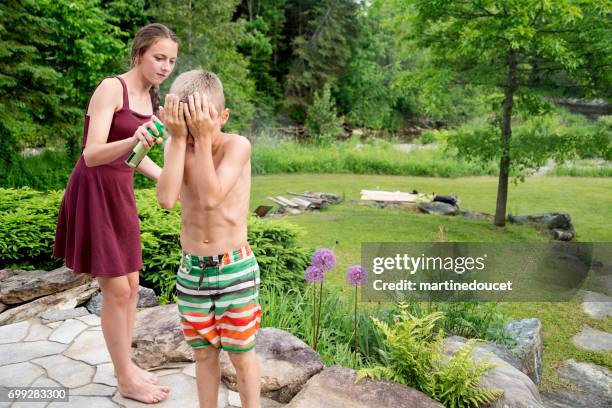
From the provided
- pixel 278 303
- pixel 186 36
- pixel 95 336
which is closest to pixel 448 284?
pixel 278 303

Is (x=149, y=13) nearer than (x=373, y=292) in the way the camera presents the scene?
No

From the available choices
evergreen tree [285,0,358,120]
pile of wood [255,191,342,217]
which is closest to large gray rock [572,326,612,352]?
pile of wood [255,191,342,217]

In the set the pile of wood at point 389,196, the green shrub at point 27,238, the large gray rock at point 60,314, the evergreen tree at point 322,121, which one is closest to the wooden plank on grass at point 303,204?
the pile of wood at point 389,196

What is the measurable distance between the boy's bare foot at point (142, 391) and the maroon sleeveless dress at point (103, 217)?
0.56 m

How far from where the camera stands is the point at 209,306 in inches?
83.4

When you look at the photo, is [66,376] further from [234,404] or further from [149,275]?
[149,275]

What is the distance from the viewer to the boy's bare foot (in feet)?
8.94

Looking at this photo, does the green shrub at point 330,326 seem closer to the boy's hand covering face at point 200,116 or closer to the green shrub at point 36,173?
the boy's hand covering face at point 200,116

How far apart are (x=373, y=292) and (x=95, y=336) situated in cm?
239

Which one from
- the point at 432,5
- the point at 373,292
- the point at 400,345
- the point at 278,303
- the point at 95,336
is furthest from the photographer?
the point at 432,5

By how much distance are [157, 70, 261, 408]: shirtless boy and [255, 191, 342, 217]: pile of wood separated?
8.08 meters

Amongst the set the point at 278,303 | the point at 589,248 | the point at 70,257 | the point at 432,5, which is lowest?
the point at 589,248

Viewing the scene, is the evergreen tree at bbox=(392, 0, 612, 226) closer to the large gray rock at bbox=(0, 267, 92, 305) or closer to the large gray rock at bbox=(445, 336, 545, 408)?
the large gray rock at bbox=(445, 336, 545, 408)

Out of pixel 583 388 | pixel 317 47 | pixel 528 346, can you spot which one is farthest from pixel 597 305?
pixel 317 47
